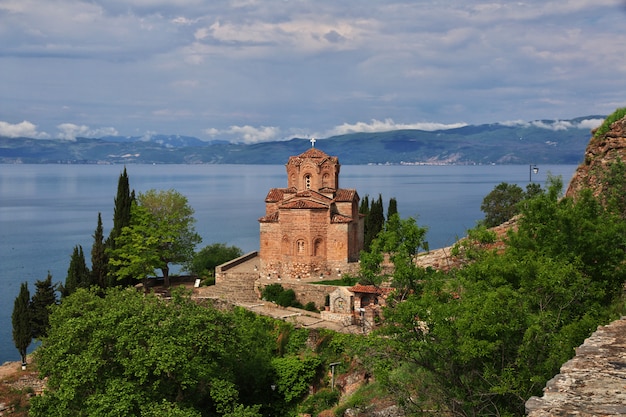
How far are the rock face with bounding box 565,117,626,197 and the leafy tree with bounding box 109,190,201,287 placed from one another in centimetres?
2210

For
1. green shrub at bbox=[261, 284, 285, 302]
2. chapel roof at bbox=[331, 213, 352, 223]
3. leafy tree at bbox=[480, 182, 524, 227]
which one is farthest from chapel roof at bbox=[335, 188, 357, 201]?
leafy tree at bbox=[480, 182, 524, 227]

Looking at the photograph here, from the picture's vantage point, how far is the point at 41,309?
99.8 feet

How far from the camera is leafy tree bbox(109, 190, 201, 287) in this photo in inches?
1346

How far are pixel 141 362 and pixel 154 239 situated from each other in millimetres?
17350

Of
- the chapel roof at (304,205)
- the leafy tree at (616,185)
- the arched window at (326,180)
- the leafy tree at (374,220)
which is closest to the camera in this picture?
the leafy tree at (616,185)

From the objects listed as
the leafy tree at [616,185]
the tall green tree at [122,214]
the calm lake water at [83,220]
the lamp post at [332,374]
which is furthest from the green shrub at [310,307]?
the leafy tree at [616,185]

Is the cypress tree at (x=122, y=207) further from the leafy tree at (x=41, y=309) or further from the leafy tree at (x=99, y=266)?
the leafy tree at (x=41, y=309)

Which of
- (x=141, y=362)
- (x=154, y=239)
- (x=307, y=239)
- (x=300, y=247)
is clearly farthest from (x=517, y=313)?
(x=154, y=239)

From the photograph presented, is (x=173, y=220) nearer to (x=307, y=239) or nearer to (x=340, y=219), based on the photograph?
(x=307, y=239)

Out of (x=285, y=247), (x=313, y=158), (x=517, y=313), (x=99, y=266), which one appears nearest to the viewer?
(x=517, y=313)

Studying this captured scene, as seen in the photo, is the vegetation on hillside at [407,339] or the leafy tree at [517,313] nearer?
the leafy tree at [517,313]

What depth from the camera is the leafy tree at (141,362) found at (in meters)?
17.7

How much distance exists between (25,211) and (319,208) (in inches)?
4039

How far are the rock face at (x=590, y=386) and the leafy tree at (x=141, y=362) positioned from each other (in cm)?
1235
